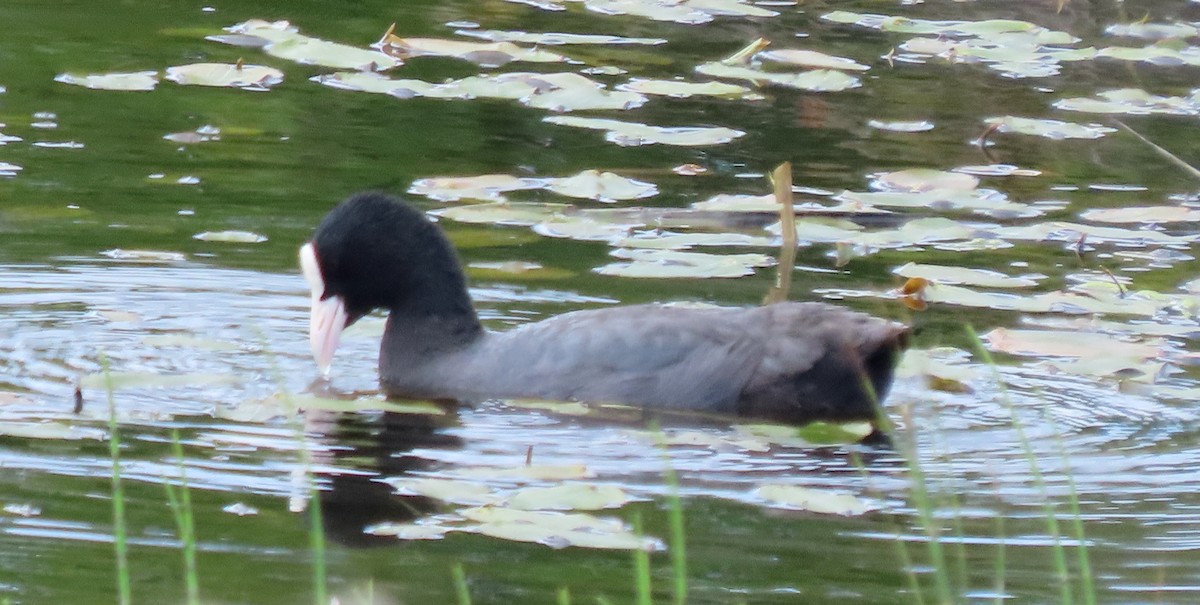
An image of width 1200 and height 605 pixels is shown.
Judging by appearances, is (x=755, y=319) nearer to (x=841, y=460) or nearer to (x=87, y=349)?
(x=841, y=460)

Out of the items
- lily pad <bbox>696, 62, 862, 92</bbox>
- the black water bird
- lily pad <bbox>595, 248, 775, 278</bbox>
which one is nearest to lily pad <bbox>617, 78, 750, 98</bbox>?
lily pad <bbox>696, 62, 862, 92</bbox>

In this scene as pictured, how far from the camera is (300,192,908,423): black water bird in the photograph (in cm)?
591

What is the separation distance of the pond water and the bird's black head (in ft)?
0.86

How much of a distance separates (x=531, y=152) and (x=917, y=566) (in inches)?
186

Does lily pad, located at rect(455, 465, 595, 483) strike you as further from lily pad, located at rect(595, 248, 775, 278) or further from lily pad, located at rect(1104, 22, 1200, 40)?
lily pad, located at rect(1104, 22, 1200, 40)

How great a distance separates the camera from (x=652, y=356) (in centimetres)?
599

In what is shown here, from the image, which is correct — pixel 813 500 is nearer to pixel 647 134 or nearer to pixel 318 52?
pixel 647 134

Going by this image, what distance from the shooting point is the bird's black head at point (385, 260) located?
6.36 m

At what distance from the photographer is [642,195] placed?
27.1 feet

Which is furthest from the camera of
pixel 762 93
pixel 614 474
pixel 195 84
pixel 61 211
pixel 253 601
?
pixel 762 93

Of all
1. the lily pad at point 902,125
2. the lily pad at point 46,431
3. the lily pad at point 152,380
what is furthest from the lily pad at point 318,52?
the lily pad at point 46,431

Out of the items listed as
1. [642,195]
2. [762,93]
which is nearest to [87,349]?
[642,195]

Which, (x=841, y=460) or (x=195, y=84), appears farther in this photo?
(x=195, y=84)

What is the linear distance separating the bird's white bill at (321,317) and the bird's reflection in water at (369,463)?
0.42 m
